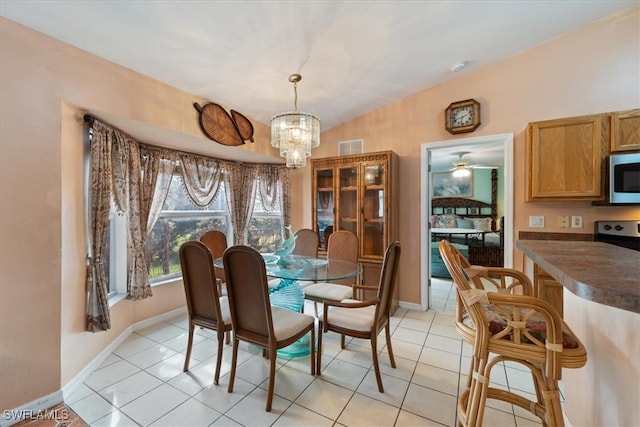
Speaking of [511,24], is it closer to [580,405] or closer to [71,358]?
[580,405]

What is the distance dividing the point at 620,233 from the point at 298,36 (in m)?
3.13

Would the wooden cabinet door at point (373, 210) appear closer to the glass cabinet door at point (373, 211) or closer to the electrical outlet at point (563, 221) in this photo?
the glass cabinet door at point (373, 211)

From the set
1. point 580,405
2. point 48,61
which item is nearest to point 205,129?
point 48,61

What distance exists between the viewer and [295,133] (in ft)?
7.29

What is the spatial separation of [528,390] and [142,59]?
3.81m

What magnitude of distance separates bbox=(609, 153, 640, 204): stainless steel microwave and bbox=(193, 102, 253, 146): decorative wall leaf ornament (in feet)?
11.6

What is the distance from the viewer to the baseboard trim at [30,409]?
161 centimetres

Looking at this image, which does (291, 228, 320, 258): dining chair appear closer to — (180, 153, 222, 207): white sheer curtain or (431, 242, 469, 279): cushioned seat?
(180, 153, 222, 207): white sheer curtain

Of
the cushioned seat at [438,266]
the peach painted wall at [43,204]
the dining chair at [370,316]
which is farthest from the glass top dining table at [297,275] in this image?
the cushioned seat at [438,266]

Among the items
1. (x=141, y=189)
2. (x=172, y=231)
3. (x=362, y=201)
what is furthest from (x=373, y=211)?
(x=141, y=189)

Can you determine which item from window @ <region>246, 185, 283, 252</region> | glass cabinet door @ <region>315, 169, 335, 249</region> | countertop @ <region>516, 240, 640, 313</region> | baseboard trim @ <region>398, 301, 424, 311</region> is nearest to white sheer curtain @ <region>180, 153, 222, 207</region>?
window @ <region>246, 185, 283, 252</region>

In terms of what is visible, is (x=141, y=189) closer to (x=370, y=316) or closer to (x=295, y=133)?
(x=295, y=133)

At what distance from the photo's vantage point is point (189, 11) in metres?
1.66

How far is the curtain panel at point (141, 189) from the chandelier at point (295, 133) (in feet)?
4.71
